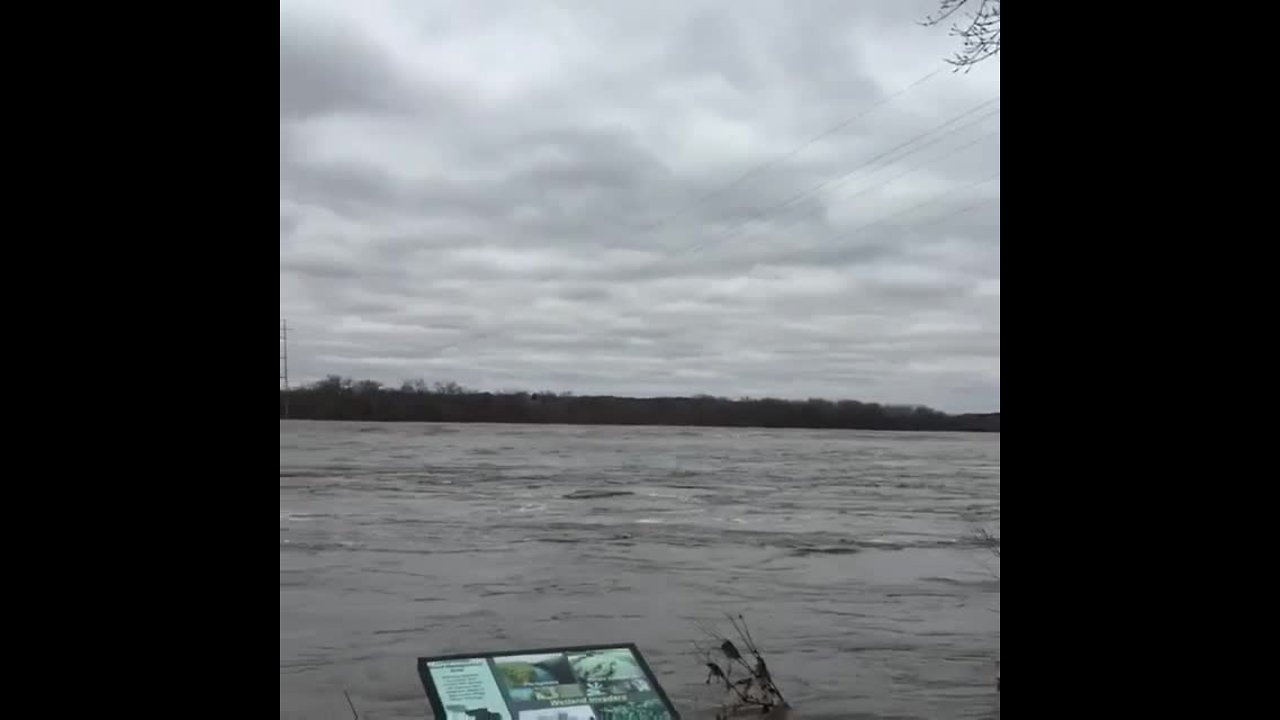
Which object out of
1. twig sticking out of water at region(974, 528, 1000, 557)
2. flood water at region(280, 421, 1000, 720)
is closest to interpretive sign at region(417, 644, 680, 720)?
flood water at region(280, 421, 1000, 720)

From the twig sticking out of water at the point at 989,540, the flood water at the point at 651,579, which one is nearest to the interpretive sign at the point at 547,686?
the flood water at the point at 651,579

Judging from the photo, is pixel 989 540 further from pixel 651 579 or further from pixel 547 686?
pixel 547 686

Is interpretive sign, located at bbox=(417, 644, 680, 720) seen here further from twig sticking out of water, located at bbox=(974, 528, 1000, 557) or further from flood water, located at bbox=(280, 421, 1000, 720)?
twig sticking out of water, located at bbox=(974, 528, 1000, 557)

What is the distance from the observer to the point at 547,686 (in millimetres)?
Answer: 2051

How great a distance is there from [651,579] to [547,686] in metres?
6.20

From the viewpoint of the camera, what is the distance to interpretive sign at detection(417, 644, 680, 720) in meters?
2.01

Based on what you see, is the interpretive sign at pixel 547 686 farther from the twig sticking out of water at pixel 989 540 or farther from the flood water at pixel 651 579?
the twig sticking out of water at pixel 989 540

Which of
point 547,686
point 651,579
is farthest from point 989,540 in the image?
point 547,686

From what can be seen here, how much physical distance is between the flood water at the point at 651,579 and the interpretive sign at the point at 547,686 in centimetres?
48

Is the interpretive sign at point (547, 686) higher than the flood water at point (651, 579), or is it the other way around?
the interpretive sign at point (547, 686)

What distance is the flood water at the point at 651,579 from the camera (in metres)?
4.82
